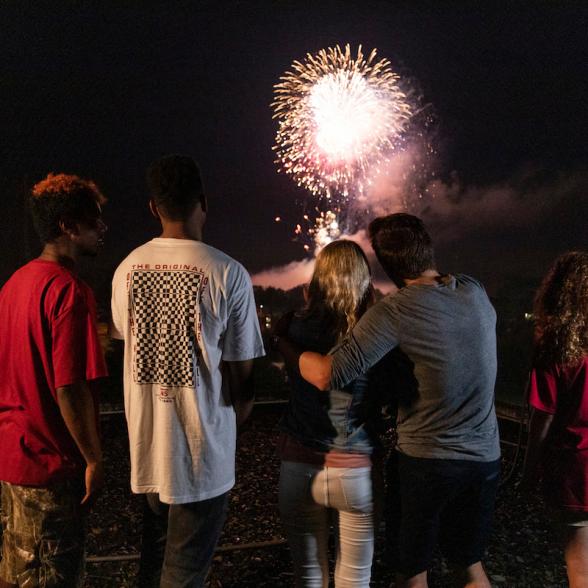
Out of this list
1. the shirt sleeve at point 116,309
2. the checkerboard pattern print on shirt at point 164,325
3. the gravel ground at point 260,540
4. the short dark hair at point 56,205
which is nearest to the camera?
the checkerboard pattern print on shirt at point 164,325

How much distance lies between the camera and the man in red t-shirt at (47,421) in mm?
2254

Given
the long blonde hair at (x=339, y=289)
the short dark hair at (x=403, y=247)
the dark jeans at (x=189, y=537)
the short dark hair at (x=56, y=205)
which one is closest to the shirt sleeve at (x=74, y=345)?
the short dark hair at (x=56, y=205)

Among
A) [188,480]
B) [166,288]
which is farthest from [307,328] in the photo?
[188,480]

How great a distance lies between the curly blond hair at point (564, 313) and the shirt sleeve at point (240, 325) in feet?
4.71

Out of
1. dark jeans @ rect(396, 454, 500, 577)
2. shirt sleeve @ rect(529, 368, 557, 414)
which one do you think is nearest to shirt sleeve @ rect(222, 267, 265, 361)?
dark jeans @ rect(396, 454, 500, 577)

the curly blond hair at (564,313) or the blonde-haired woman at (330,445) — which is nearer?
the blonde-haired woman at (330,445)

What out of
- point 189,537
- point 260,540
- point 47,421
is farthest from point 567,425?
point 260,540

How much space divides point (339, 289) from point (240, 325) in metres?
0.48

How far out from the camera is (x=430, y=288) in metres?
2.23

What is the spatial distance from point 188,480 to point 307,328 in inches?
33.1

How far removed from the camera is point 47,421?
2.31 meters

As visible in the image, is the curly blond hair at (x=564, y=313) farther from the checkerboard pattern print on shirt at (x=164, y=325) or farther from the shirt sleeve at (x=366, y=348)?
the checkerboard pattern print on shirt at (x=164, y=325)

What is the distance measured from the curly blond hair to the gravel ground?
1542mm

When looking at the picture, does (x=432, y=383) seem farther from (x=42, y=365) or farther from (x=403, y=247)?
(x=42, y=365)
